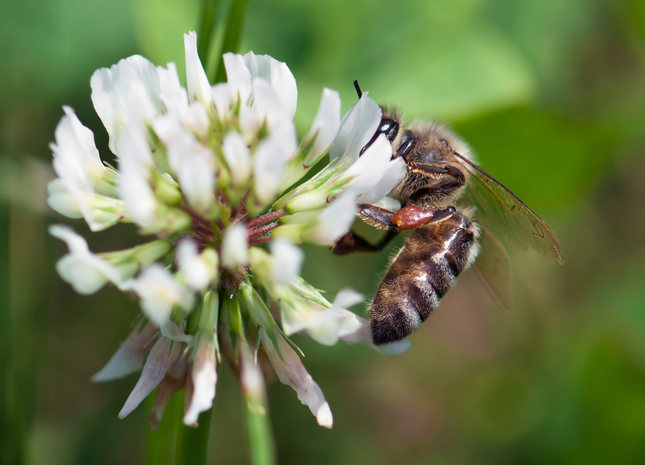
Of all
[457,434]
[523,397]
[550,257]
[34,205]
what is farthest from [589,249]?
[34,205]

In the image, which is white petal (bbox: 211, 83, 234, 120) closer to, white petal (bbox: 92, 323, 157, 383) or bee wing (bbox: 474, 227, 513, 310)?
white petal (bbox: 92, 323, 157, 383)

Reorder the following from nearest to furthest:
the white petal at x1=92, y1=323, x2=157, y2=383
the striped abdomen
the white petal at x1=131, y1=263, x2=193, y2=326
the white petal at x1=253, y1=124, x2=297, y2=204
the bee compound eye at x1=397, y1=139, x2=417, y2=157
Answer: the white petal at x1=131, y1=263, x2=193, y2=326 < the white petal at x1=253, y1=124, x2=297, y2=204 < the white petal at x1=92, y1=323, x2=157, y2=383 < the striped abdomen < the bee compound eye at x1=397, y1=139, x2=417, y2=157

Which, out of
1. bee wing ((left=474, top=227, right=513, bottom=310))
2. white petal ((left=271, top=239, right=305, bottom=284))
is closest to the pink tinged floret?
white petal ((left=271, top=239, right=305, bottom=284))

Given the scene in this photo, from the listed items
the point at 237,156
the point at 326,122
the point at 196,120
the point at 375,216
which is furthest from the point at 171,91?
the point at 375,216

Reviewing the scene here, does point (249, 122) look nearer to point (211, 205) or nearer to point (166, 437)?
point (211, 205)

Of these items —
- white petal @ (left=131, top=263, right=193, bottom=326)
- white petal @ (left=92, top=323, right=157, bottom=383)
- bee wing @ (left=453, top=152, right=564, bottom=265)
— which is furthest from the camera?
bee wing @ (left=453, top=152, right=564, bottom=265)

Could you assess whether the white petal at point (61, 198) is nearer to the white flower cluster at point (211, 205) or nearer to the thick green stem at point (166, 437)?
the white flower cluster at point (211, 205)
